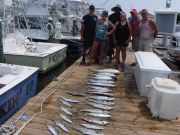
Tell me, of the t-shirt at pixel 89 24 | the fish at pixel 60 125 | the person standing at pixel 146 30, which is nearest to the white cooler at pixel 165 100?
the fish at pixel 60 125

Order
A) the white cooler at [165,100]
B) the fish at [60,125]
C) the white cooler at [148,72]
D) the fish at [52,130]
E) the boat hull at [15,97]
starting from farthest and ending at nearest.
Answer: the white cooler at [148,72] → the boat hull at [15,97] → the white cooler at [165,100] → the fish at [60,125] → the fish at [52,130]

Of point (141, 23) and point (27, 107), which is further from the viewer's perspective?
point (141, 23)

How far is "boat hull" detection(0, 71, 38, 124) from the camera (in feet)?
15.0

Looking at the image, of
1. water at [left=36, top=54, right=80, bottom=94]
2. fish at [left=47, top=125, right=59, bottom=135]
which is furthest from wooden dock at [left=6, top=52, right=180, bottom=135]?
water at [left=36, top=54, right=80, bottom=94]

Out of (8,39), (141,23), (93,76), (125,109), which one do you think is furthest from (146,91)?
(8,39)

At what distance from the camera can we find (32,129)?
351 cm

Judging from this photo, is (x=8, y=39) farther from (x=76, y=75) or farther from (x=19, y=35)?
(x=76, y=75)

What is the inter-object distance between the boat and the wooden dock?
496 mm

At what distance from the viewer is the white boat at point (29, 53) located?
8377 mm

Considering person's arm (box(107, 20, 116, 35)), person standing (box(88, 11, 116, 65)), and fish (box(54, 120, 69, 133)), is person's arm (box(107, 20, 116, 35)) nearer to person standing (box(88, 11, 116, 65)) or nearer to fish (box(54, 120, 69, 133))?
person standing (box(88, 11, 116, 65))

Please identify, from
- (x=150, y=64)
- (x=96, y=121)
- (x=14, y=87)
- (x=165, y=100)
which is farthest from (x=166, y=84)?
(x=14, y=87)

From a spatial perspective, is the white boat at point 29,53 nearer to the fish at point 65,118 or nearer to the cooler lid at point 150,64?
the cooler lid at point 150,64

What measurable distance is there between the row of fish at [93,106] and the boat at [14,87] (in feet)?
3.04

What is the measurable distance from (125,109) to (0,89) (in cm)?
215
